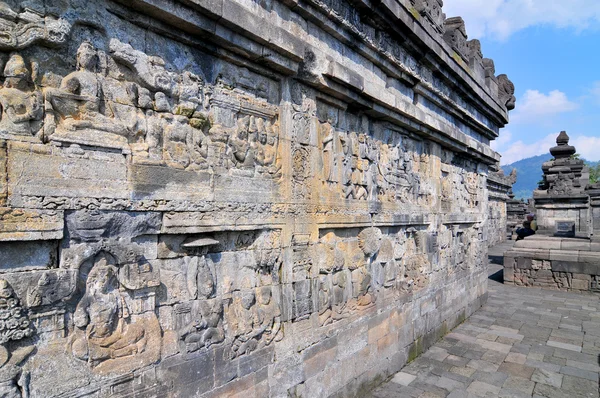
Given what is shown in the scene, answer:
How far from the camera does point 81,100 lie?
2.48m

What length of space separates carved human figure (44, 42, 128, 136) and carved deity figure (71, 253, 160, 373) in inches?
35.2

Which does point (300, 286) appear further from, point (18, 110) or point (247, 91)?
point (18, 110)

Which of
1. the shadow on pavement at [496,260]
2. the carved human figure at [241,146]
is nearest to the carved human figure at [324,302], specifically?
the carved human figure at [241,146]

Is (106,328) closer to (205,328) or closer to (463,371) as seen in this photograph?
(205,328)

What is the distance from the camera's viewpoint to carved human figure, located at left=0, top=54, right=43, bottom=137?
215cm

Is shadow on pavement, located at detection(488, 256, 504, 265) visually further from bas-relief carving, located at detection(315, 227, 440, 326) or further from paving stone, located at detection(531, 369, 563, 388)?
bas-relief carving, located at detection(315, 227, 440, 326)

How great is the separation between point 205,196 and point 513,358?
6059mm

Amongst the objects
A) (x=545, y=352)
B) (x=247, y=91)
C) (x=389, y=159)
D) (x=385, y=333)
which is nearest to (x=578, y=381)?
(x=545, y=352)

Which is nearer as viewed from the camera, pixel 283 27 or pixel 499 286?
pixel 283 27

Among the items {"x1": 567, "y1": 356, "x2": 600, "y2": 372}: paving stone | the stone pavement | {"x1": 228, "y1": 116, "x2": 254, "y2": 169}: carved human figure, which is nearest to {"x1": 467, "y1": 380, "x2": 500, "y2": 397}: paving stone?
the stone pavement

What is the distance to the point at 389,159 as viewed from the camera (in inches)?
235

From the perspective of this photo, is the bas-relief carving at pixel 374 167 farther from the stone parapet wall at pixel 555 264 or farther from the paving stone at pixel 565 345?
the stone parapet wall at pixel 555 264

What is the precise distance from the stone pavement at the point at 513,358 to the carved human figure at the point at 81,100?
15.2 ft

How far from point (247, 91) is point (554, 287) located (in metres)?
12.3
